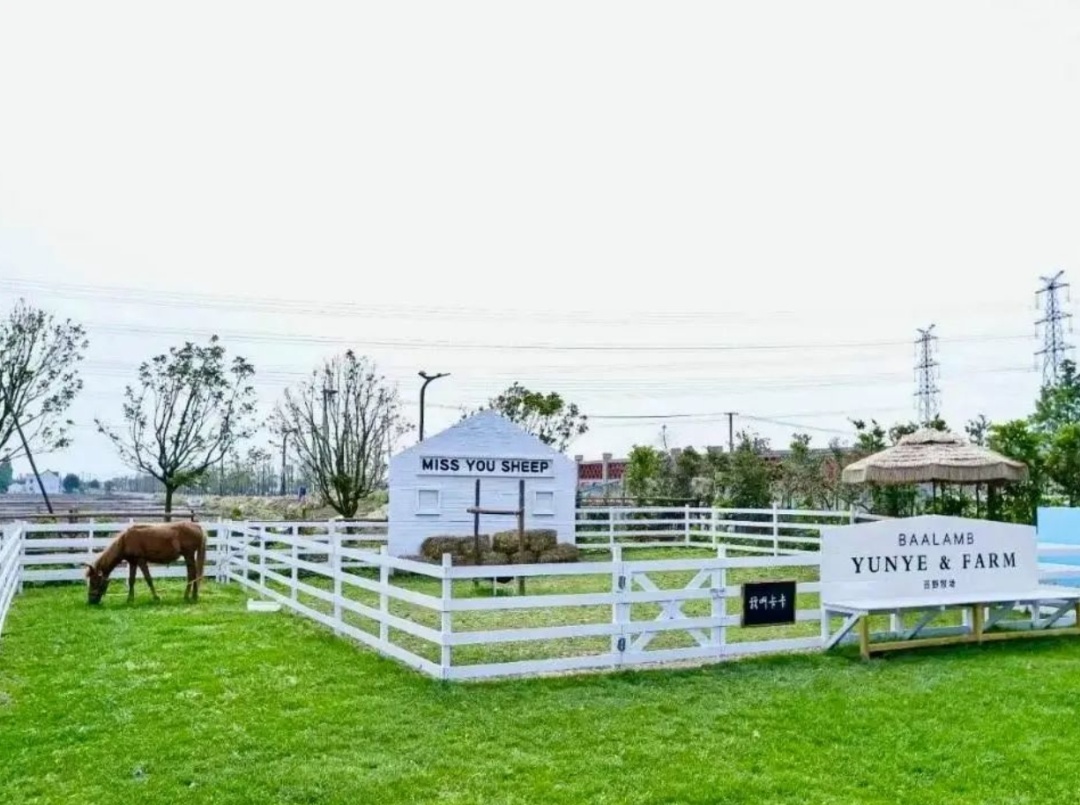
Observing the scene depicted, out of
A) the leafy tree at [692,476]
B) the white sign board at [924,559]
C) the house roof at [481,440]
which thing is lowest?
the white sign board at [924,559]

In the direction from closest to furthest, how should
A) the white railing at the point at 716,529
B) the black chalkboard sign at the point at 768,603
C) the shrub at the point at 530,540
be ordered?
the black chalkboard sign at the point at 768,603, the shrub at the point at 530,540, the white railing at the point at 716,529

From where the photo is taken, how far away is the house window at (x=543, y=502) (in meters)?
19.0

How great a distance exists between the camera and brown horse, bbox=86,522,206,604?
38.8 feet

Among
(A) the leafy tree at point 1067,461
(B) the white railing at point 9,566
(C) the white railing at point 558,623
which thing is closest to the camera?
(C) the white railing at point 558,623

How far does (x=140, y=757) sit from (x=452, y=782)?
71.4 inches

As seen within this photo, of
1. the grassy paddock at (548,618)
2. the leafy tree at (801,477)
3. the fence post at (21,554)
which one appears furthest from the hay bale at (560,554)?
the fence post at (21,554)

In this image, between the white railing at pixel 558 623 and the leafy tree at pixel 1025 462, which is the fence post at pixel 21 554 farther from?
the leafy tree at pixel 1025 462

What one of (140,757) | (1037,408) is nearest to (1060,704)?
(140,757)

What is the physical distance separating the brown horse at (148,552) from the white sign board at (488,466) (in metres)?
6.16

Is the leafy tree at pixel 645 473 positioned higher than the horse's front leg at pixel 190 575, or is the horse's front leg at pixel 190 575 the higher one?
the leafy tree at pixel 645 473

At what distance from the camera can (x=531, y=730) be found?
5809 millimetres

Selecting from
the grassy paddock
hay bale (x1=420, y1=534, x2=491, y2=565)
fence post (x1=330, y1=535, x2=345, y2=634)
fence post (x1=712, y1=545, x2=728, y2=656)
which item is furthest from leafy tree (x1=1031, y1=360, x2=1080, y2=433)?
fence post (x1=330, y1=535, x2=345, y2=634)

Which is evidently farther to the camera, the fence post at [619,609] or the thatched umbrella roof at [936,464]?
the thatched umbrella roof at [936,464]

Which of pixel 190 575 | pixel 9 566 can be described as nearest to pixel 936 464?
pixel 190 575
